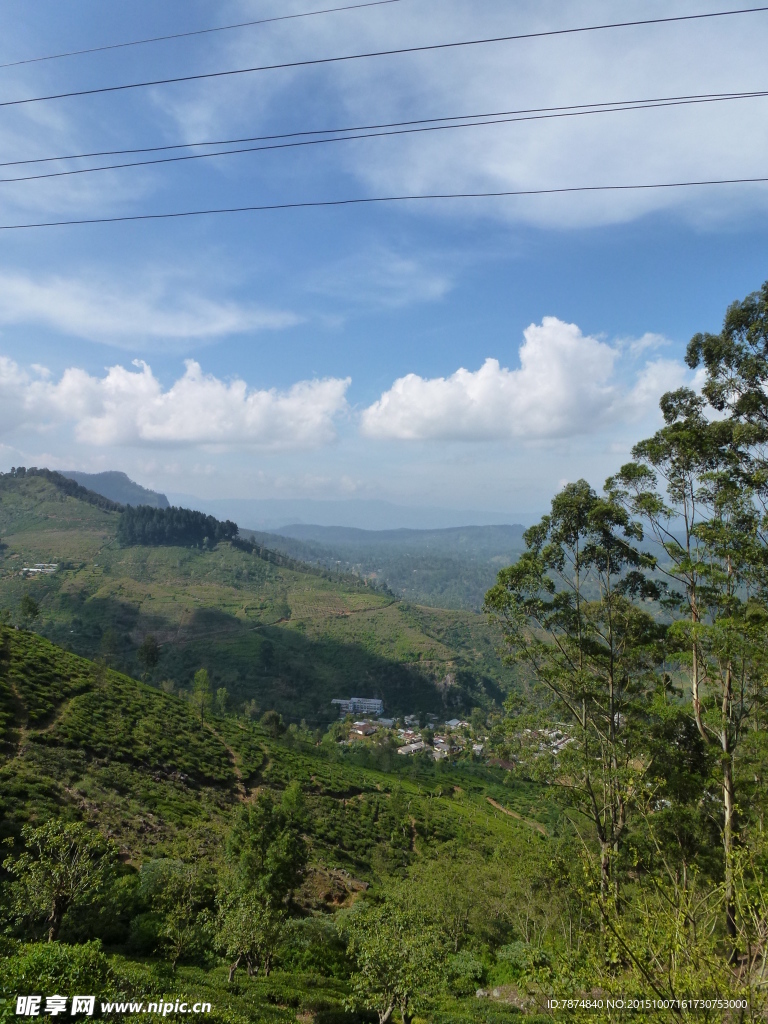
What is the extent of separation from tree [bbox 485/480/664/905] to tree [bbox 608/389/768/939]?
2.98 ft

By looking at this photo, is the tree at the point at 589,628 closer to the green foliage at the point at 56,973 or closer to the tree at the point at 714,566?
the tree at the point at 714,566

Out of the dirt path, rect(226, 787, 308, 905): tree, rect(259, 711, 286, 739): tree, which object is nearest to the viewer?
rect(226, 787, 308, 905): tree

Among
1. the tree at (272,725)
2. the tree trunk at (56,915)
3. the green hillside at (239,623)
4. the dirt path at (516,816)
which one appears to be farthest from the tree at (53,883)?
the green hillside at (239,623)

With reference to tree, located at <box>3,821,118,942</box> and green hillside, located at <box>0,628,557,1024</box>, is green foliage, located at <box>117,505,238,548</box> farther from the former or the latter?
tree, located at <box>3,821,118,942</box>

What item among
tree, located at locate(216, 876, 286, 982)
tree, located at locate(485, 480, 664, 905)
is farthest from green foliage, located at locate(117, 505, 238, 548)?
tree, located at locate(485, 480, 664, 905)

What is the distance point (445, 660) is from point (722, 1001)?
134 meters

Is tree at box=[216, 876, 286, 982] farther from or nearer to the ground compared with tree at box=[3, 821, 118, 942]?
nearer to the ground

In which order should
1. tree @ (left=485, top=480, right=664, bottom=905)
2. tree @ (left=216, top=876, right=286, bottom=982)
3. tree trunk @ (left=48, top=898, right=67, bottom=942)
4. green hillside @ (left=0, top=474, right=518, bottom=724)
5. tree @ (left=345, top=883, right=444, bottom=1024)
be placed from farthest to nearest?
green hillside @ (left=0, top=474, right=518, bottom=724), tree @ (left=485, top=480, right=664, bottom=905), tree @ (left=216, top=876, right=286, bottom=982), tree trunk @ (left=48, top=898, right=67, bottom=942), tree @ (left=345, top=883, right=444, bottom=1024)

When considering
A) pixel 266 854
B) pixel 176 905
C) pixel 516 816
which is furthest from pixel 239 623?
pixel 176 905

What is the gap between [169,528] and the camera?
18050cm

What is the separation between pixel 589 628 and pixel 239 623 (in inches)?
4697

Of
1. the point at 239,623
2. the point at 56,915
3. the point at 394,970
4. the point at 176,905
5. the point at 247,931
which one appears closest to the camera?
the point at 394,970

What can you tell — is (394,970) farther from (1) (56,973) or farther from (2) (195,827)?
(2) (195,827)

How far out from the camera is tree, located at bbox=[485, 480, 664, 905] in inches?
544
